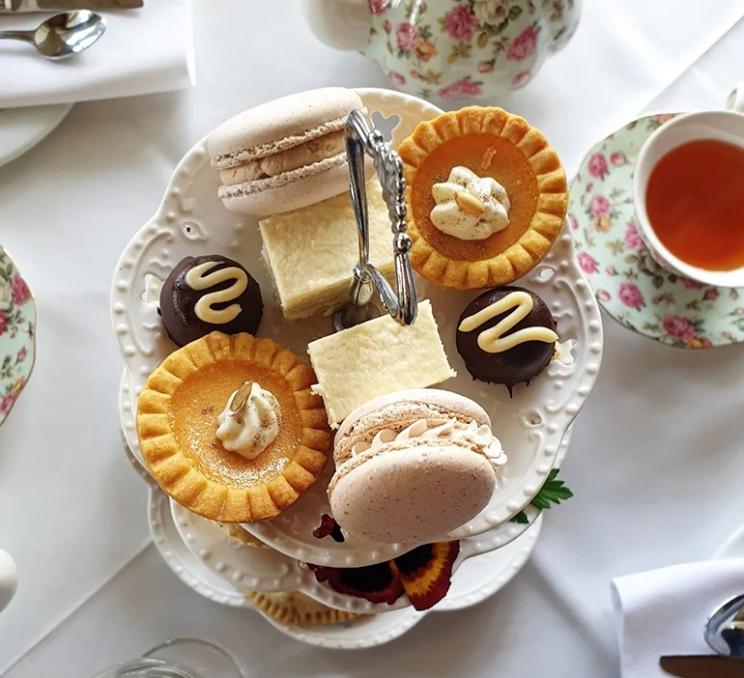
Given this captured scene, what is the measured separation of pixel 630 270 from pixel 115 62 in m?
0.71

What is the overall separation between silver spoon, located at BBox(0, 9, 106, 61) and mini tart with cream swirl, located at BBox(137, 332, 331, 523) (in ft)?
1.52

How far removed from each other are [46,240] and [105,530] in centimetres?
38

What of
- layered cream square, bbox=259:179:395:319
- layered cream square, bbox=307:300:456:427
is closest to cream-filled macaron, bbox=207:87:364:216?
layered cream square, bbox=259:179:395:319

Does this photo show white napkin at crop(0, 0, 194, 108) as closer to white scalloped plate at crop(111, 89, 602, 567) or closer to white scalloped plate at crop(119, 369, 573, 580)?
white scalloped plate at crop(111, 89, 602, 567)

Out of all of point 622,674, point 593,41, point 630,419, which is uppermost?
point 593,41

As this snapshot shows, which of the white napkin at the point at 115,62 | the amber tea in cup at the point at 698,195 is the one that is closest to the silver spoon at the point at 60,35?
the white napkin at the point at 115,62

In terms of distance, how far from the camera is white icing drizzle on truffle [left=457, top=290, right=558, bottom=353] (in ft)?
2.75

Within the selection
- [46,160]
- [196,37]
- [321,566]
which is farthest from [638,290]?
[46,160]

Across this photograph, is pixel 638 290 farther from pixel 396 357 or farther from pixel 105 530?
pixel 105 530

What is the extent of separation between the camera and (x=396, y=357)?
0.82m

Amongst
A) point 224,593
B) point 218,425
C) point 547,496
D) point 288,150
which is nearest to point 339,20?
point 288,150

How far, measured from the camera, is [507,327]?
84 centimetres

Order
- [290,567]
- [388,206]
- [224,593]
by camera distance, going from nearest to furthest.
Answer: [388,206] < [290,567] < [224,593]

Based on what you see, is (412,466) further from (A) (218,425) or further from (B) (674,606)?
(B) (674,606)
